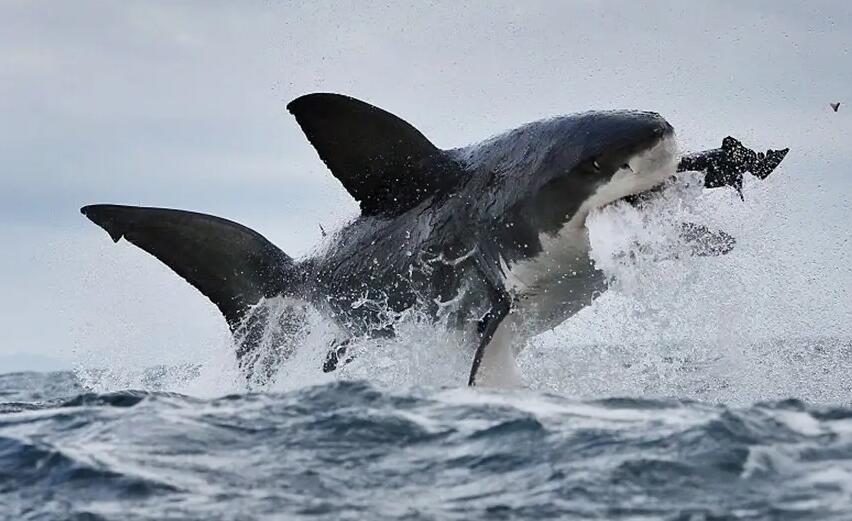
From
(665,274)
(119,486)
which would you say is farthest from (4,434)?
(665,274)

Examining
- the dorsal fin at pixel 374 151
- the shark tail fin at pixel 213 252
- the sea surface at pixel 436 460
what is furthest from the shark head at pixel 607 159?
the shark tail fin at pixel 213 252

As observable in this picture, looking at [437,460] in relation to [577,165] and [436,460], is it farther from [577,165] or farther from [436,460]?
[577,165]

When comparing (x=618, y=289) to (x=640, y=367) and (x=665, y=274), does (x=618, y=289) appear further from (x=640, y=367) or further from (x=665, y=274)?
(x=640, y=367)

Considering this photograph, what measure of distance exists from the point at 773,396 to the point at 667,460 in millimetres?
5261

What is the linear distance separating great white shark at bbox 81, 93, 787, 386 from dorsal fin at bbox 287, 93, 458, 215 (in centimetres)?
1

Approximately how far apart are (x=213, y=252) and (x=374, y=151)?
7.58 ft

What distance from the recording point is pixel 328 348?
450 inches

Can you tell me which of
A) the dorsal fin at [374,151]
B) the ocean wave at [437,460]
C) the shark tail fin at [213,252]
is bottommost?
the ocean wave at [437,460]

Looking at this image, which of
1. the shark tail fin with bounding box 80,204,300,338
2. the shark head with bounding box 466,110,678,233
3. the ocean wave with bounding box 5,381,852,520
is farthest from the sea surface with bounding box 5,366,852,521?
the shark tail fin with bounding box 80,204,300,338

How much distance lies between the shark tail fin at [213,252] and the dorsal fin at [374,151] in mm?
1574

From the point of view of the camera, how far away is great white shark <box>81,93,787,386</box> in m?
9.09

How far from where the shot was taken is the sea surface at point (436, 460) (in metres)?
5.39

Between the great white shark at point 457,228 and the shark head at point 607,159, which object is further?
the great white shark at point 457,228

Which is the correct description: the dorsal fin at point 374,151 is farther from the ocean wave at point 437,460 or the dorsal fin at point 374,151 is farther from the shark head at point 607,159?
the ocean wave at point 437,460
